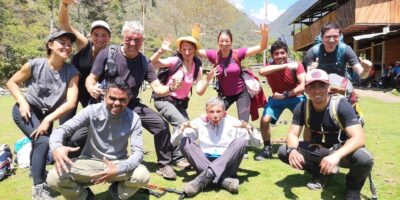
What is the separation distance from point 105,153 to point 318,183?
2.78 metres

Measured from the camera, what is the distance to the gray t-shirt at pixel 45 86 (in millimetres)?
4832

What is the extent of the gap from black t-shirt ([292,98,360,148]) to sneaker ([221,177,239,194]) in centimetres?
107

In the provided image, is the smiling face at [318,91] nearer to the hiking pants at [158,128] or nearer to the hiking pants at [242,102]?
the hiking pants at [242,102]

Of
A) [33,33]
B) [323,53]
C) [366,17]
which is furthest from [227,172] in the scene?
[33,33]

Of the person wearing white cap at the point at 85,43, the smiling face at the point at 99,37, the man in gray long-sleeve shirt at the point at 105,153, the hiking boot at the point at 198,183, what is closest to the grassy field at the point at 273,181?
the hiking boot at the point at 198,183

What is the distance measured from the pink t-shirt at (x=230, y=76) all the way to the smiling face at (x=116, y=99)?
243 cm

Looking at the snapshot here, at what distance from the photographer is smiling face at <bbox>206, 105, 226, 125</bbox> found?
515 centimetres

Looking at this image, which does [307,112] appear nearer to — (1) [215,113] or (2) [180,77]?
(1) [215,113]

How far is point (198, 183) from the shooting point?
15.7 feet

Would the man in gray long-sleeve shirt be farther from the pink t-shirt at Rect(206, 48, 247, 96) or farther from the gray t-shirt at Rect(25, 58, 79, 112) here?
the pink t-shirt at Rect(206, 48, 247, 96)

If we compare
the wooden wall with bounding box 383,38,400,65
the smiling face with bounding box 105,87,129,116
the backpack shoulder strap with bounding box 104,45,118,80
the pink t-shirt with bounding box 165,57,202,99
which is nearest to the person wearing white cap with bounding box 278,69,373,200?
the pink t-shirt with bounding box 165,57,202,99

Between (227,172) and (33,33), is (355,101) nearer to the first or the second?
(227,172)

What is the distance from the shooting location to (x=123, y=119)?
Result: 4426mm

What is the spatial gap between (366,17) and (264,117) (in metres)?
16.5
